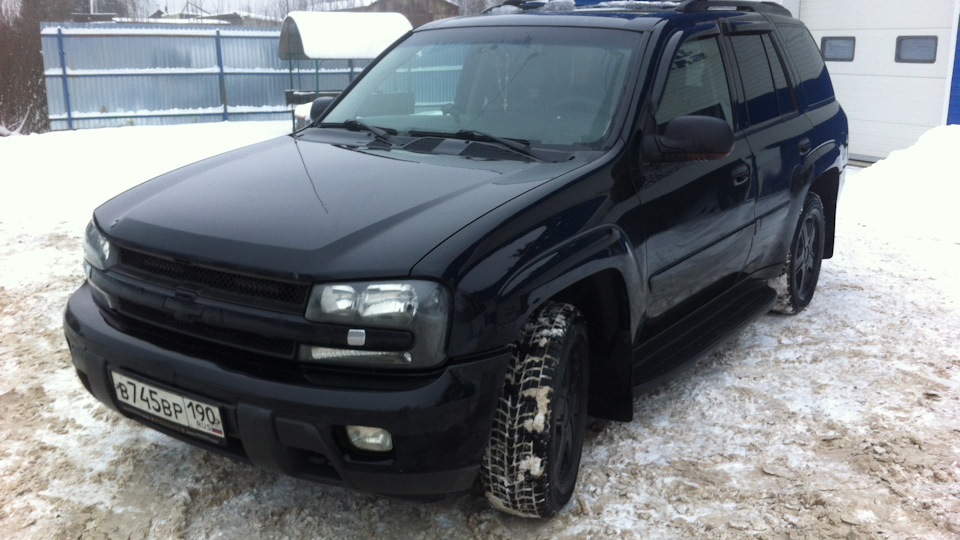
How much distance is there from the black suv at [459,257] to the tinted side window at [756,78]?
0.02 metres

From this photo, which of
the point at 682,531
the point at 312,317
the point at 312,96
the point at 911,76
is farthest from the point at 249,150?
the point at 312,96

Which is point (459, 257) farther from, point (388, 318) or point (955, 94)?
point (955, 94)

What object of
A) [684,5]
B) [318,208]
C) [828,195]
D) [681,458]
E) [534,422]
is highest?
[684,5]

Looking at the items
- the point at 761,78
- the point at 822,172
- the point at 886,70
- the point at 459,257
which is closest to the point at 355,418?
the point at 459,257

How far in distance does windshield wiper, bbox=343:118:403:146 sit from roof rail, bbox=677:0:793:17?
1.48 m

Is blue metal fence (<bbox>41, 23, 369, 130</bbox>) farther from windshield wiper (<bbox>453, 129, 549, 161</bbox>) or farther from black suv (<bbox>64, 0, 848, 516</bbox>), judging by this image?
windshield wiper (<bbox>453, 129, 549, 161</bbox>)

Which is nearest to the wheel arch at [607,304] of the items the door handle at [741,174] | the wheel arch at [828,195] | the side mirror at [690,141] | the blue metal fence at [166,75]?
the side mirror at [690,141]

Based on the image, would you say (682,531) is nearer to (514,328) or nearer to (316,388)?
(514,328)

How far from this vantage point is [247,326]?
2512 millimetres

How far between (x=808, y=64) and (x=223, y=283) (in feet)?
12.6

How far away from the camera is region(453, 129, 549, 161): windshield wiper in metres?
3.30

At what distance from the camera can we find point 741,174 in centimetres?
395

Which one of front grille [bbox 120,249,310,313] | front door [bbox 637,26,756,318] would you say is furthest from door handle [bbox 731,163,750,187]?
front grille [bbox 120,249,310,313]

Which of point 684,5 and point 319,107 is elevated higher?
point 684,5
